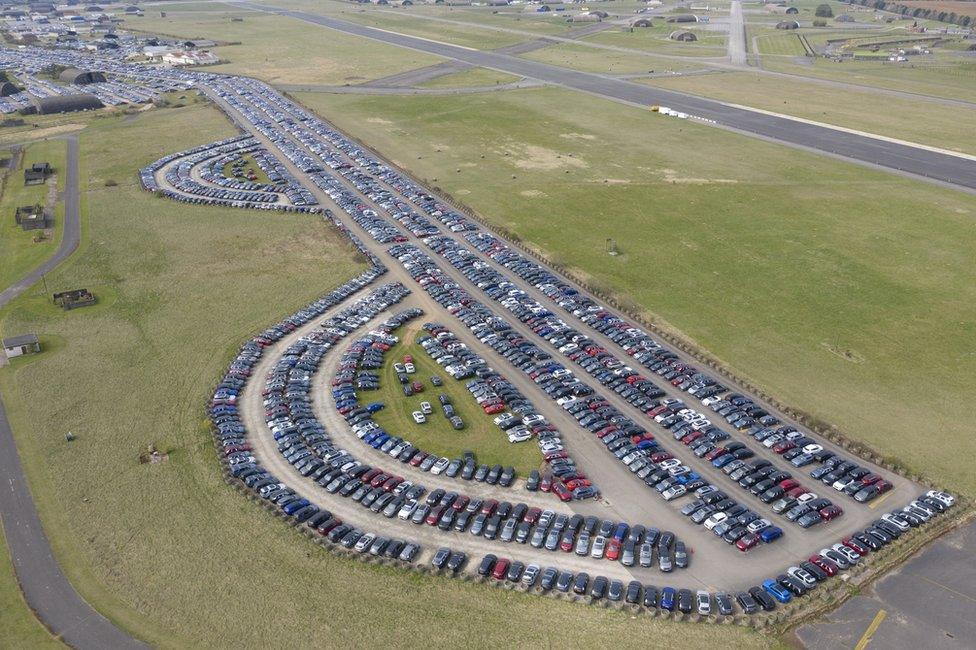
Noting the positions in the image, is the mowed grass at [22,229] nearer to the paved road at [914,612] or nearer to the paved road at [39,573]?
the paved road at [39,573]

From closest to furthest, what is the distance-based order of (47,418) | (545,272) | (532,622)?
(532,622) → (47,418) → (545,272)

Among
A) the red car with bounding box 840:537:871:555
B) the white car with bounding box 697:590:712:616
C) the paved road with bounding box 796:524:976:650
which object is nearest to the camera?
the paved road with bounding box 796:524:976:650

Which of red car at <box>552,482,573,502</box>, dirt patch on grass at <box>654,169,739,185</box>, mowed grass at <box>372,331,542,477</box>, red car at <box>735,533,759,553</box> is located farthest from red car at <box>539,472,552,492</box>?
dirt patch on grass at <box>654,169,739,185</box>

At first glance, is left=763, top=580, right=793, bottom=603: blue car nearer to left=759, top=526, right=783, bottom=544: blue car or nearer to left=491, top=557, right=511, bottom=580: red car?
left=759, top=526, right=783, bottom=544: blue car

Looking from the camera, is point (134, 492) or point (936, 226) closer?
point (134, 492)

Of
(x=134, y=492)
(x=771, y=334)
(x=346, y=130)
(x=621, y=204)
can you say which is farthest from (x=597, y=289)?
(x=346, y=130)

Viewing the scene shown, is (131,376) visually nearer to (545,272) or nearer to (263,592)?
(263,592)

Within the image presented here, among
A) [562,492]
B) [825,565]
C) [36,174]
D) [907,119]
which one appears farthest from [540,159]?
[825,565]
